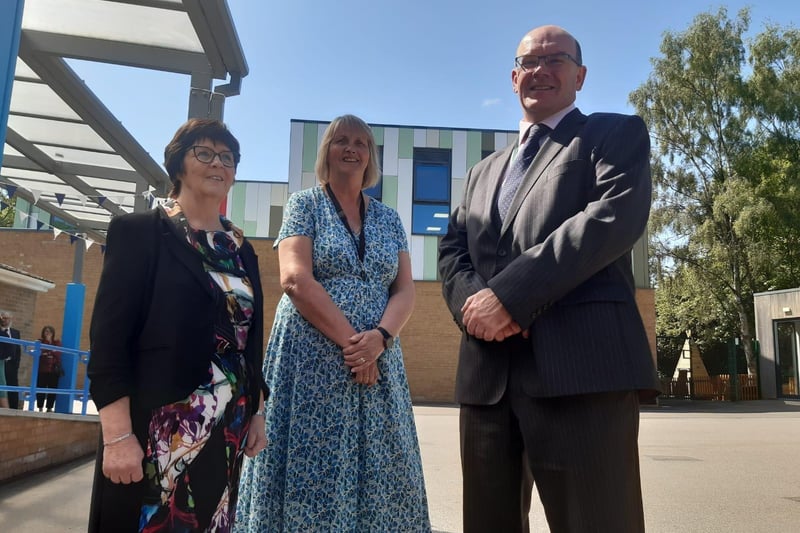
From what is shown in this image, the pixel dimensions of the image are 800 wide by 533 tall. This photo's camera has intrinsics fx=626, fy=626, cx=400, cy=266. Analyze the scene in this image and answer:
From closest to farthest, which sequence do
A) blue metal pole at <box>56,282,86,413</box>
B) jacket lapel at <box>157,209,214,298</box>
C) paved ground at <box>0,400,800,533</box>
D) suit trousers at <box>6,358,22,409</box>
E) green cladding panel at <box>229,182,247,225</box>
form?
jacket lapel at <box>157,209,214,298</box> → paved ground at <box>0,400,800,533</box> → suit trousers at <box>6,358,22,409</box> → blue metal pole at <box>56,282,86,413</box> → green cladding panel at <box>229,182,247,225</box>

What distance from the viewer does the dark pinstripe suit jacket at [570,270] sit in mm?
1767

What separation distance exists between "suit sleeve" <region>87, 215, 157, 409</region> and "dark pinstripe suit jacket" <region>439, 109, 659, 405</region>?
3.29ft

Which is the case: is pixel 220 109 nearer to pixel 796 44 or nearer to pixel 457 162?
pixel 457 162

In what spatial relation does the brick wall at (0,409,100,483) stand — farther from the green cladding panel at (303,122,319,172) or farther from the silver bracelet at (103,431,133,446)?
the green cladding panel at (303,122,319,172)

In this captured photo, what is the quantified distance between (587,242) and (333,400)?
3.78ft

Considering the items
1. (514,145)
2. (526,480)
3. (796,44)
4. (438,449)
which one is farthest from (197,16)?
(796,44)

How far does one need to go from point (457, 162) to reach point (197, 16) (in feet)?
64.7

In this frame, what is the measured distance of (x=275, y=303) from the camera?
21.7 m

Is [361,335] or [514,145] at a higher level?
[514,145]

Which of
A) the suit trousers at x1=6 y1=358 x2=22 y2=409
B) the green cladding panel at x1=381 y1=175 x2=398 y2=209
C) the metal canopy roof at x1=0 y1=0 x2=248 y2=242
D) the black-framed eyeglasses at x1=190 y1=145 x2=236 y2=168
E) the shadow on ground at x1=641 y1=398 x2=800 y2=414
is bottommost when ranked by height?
the shadow on ground at x1=641 y1=398 x2=800 y2=414

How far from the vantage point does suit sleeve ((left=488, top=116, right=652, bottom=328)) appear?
176 centimetres

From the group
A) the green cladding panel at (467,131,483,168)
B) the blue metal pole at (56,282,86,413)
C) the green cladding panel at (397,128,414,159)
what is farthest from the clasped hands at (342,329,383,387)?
the green cladding panel at (467,131,483,168)

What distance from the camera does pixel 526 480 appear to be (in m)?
1.97

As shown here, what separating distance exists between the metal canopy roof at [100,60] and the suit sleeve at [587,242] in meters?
3.22
